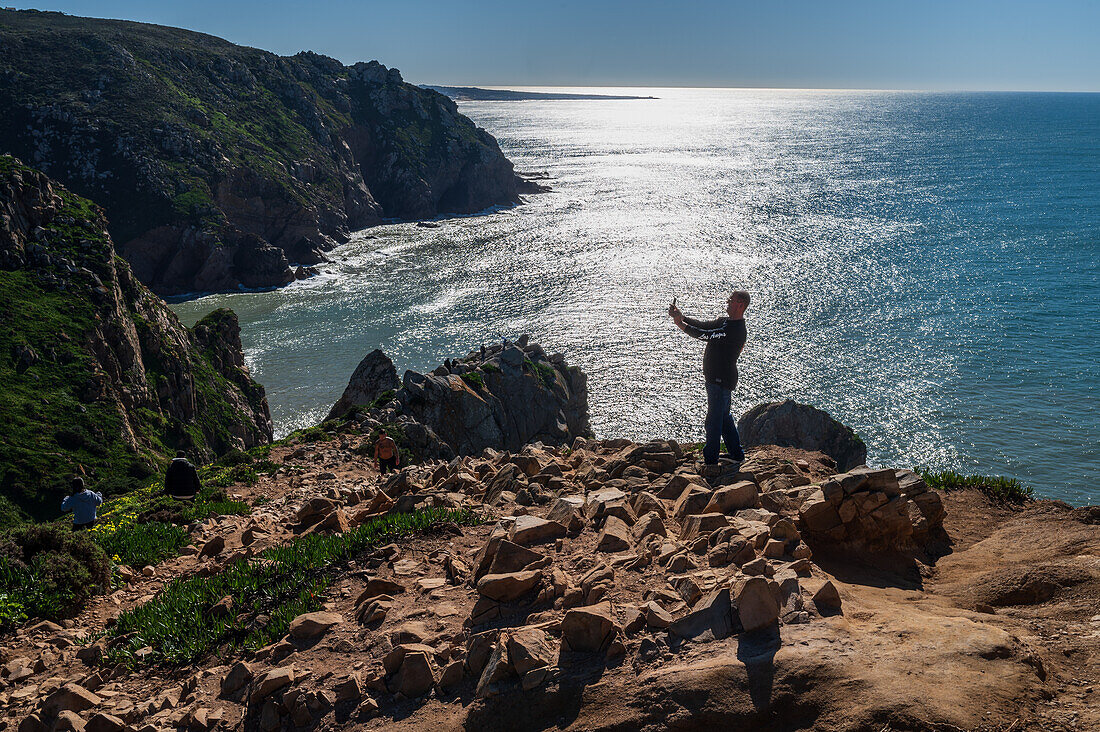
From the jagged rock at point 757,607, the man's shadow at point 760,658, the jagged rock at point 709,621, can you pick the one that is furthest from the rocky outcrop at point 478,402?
the man's shadow at point 760,658

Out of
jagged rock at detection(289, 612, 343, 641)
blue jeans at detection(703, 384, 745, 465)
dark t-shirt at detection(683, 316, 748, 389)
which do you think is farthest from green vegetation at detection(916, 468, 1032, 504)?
jagged rock at detection(289, 612, 343, 641)

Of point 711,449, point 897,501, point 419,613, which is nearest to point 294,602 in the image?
point 419,613

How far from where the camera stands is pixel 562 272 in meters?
91.6

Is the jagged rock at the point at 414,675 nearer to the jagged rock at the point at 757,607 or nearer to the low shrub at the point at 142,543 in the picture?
the jagged rock at the point at 757,607

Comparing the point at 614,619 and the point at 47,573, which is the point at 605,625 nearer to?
the point at 614,619

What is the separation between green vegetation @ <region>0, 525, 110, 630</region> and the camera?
34.0 ft

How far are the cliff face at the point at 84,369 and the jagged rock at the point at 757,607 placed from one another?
28.0m

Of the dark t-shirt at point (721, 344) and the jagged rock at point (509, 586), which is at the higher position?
the dark t-shirt at point (721, 344)

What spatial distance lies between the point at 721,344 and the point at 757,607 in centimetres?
673

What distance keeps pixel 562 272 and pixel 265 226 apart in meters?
48.4

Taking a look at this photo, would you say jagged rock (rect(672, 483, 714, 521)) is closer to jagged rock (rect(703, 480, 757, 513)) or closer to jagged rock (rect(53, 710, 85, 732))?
jagged rock (rect(703, 480, 757, 513))

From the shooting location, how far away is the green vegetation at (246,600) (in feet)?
29.7

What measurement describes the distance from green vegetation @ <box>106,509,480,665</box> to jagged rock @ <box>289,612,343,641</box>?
34cm

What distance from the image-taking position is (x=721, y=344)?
42.3 feet
